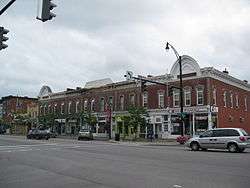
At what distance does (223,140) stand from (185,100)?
22959 millimetres

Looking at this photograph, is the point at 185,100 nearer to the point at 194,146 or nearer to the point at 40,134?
the point at 40,134

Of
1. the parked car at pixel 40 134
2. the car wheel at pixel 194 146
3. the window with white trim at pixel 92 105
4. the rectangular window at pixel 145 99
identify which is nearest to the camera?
the car wheel at pixel 194 146

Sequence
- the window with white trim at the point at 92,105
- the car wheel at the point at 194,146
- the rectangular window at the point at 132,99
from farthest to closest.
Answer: the window with white trim at the point at 92,105 < the rectangular window at the point at 132,99 < the car wheel at the point at 194,146

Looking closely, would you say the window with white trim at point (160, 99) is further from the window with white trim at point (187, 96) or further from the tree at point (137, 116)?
the window with white trim at point (187, 96)

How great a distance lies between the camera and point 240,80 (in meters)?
51.3

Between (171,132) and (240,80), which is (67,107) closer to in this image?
(171,132)

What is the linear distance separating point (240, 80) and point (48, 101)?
38.9m

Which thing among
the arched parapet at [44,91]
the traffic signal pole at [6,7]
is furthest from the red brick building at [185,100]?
the traffic signal pole at [6,7]

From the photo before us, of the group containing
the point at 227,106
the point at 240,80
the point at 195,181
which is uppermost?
the point at 240,80

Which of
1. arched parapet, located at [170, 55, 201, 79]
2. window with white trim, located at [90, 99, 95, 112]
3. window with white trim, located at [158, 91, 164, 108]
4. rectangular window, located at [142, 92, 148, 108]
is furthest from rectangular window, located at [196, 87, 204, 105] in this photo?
window with white trim, located at [90, 99, 95, 112]

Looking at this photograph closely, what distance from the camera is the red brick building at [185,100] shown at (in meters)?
44.1

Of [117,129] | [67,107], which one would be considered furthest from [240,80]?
[67,107]

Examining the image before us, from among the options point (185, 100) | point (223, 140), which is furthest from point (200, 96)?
point (223, 140)

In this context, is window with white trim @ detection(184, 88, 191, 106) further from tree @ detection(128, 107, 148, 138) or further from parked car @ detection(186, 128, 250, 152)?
parked car @ detection(186, 128, 250, 152)
